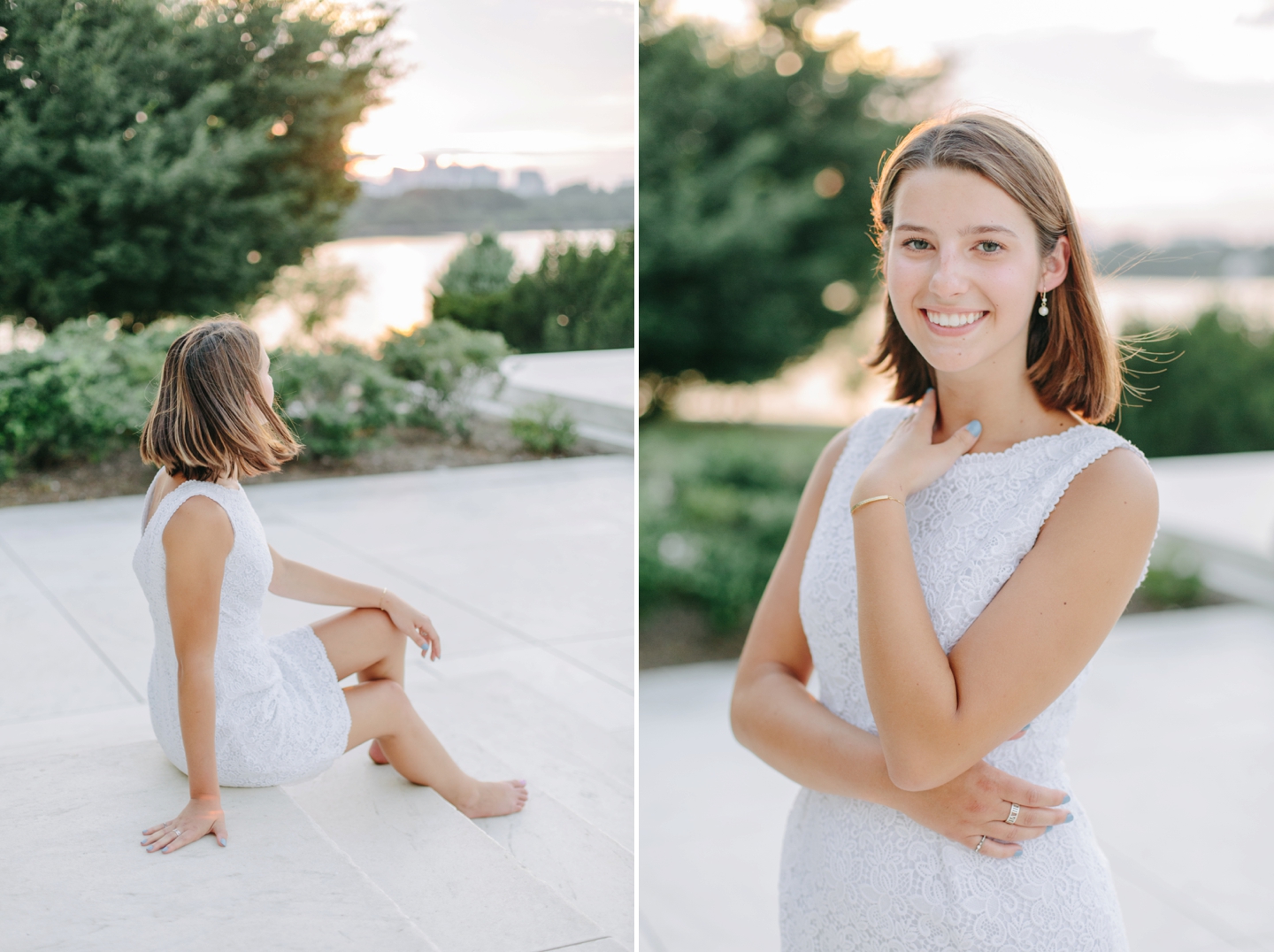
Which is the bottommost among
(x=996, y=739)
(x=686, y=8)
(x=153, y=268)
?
(x=996, y=739)

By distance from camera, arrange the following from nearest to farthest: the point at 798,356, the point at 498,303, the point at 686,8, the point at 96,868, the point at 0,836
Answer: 1. the point at 96,868
2. the point at 0,836
3. the point at 498,303
4. the point at 686,8
5. the point at 798,356

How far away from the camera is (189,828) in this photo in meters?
2.03

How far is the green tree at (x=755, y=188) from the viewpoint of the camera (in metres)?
8.64

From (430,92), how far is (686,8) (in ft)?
19.3

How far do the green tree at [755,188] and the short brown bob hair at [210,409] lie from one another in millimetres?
6627

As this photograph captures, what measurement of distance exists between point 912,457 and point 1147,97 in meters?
7.50

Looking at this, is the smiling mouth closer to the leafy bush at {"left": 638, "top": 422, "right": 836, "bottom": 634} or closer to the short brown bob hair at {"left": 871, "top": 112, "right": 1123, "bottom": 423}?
the short brown bob hair at {"left": 871, "top": 112, "right": 1123, "bottom": 423}

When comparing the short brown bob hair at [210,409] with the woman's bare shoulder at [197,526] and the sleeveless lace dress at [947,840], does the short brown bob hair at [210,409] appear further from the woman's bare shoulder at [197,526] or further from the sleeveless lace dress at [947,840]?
the sleeveless lace dress at [947,840]

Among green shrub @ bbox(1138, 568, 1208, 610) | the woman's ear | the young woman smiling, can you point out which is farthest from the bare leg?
green shrub @ bbox(1138, 568, 1208, 610)

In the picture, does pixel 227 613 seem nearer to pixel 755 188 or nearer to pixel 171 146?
pixel 171 146

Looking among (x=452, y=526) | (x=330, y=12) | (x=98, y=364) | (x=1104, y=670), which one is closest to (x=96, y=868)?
(x=98, y=364)

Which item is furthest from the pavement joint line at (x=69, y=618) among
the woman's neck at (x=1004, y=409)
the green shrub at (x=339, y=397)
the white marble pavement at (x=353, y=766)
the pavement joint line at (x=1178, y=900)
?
the pavement joint line at (x=1178, y=900)

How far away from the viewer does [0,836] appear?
2078 millimetres

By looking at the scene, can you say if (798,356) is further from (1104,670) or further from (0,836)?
(0,836)
